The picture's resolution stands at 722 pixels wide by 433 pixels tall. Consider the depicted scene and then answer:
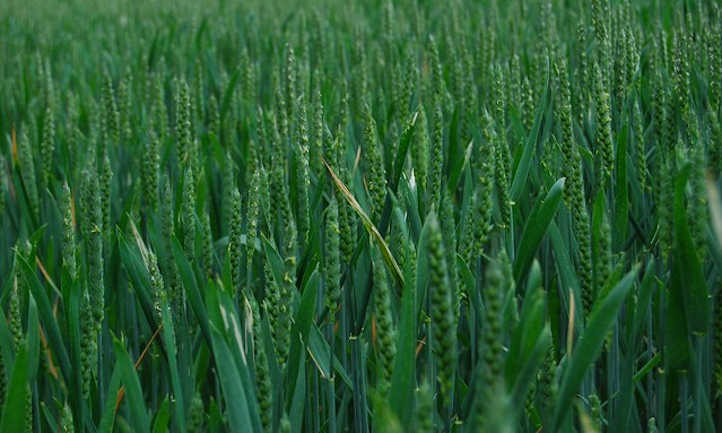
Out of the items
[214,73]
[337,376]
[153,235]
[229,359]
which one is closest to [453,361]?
[229,359]

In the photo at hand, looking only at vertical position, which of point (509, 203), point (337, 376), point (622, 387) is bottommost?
point (337, 376)

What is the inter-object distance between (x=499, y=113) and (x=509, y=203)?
0.38 metres

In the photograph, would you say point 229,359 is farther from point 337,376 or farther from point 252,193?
point 337,376

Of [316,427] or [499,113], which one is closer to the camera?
[316,427]

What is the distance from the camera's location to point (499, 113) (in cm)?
137

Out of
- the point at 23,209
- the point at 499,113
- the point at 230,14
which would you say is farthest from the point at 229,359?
the point at 230,14

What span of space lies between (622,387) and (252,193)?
1.48ft

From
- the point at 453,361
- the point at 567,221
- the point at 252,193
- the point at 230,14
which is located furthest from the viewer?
the point at 230,14

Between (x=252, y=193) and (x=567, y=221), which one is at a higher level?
(x=252, y=193)

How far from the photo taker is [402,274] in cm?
94

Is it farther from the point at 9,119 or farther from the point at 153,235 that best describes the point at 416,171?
the point at 9,119

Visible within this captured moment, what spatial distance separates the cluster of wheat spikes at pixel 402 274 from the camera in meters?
0.70

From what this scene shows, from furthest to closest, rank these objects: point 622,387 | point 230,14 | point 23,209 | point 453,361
→ point 230,14, point 23,209, point 622,387, point 453,361

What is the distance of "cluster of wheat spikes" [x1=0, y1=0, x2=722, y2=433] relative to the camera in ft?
2.31
